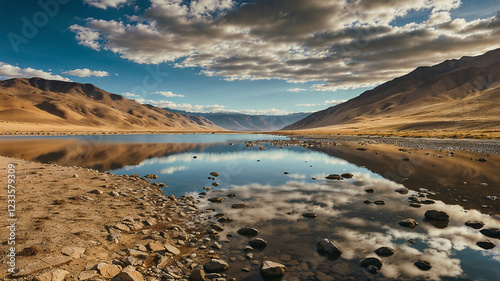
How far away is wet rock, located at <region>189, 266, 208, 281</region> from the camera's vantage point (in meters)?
7.16

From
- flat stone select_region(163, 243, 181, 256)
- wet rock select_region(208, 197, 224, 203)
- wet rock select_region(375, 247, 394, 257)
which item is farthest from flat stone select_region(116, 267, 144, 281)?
wet rock select_region(208, 197, 224, 203)

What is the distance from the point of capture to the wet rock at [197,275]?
7.16 meters

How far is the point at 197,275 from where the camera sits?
23.6ft

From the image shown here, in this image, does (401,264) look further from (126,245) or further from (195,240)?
(126,245)

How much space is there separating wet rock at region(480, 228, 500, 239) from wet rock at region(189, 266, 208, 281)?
41.3ft

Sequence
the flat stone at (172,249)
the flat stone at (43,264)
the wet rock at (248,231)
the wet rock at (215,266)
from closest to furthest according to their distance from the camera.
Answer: the flat stone at (43,264) → the wet rock at (215,266) → the flat stone at (172,249) → the wet rock at (248,231)

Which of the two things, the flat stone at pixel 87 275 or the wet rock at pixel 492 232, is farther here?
the wet rock at pixel 492 232

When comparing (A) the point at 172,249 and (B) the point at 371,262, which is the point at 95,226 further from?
(B) the point at 371,262

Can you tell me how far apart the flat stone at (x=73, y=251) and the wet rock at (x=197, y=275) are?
11.8 feet

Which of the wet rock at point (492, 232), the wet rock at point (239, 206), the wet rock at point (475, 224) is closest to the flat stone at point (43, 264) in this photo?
the wet rock at point (239, 206)

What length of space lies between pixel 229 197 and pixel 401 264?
Answer: 1087cm

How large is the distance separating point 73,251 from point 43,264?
95cm

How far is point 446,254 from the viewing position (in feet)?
29.9

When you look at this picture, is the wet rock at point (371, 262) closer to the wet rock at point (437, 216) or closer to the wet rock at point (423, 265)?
the wet rock at point (423, 265)
